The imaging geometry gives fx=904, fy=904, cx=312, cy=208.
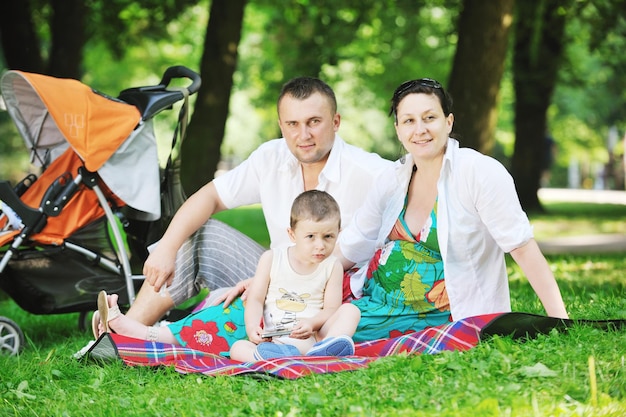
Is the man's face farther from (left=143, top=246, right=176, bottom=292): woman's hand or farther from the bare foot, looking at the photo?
the bare foot

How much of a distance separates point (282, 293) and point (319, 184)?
66cm

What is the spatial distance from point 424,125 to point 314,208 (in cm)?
62

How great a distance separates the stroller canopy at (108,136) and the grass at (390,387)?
49.9 inches

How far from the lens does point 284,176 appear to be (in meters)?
4.75

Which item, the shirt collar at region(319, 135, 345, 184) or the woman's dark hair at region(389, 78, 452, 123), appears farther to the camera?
the shirt collar at region(319, 135, 345, 184)

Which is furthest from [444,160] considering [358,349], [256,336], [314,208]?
[256,336]

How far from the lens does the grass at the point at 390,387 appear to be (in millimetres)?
3066

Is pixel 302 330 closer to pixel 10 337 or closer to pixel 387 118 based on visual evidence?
pixel 10 337

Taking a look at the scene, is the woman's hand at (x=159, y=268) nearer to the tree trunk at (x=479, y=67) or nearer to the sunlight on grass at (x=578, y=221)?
the tree trunk at (x=479, y=67)

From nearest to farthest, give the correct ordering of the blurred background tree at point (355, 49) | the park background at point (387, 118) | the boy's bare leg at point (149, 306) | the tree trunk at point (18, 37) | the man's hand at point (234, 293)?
the park background at point (387, 118) < the man's hand at point (234, 293) < the boy's bare leg at point (149, 306) < the blurred background tree at point (355, 49) < the tree trunk at point (18, 37)

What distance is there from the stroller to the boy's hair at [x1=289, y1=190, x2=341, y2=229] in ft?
4.92

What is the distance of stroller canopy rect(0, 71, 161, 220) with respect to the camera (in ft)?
16.9

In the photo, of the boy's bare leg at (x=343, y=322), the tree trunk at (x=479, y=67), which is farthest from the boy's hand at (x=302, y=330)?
the tree trunk at (x=479, y=67)

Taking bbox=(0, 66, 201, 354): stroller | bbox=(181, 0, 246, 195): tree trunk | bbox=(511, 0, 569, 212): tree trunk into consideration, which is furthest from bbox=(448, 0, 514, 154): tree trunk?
bbox=(511, 0, 569, 212): tree trunk
